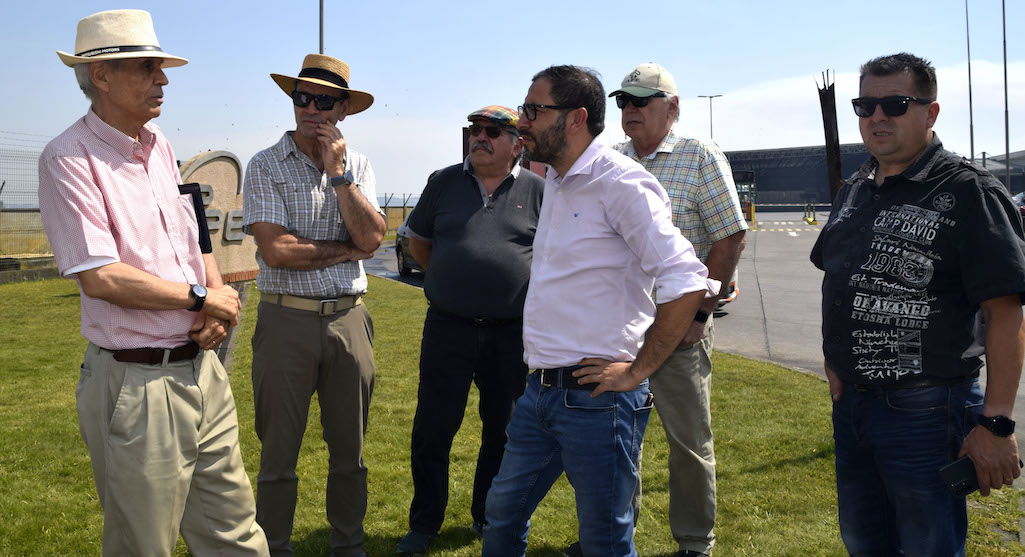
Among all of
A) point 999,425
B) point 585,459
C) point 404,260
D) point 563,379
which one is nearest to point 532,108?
point 563,379

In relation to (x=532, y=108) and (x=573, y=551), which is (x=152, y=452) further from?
(x=573, y=551)

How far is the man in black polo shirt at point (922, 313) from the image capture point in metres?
2.40

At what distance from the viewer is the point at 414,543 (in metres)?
4.04

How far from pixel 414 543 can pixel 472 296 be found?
1.29 metres

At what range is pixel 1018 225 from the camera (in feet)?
8.28

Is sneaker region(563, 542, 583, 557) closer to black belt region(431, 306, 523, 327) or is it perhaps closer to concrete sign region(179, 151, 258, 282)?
black belt region(431, 306, 523, 327)

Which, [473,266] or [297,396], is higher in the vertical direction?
[473,266]

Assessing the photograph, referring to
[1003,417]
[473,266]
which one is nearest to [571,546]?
[473,266]

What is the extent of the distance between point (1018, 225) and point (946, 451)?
0.75 m

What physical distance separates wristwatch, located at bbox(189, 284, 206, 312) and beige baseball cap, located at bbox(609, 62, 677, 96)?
2.18 m

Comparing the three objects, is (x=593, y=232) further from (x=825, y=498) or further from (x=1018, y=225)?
(x=825, y=498)

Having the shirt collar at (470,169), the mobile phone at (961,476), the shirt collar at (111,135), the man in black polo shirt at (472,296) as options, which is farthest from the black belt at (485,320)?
the mobile phone at (961,476)

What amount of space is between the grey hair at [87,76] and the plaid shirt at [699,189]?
2.34 m

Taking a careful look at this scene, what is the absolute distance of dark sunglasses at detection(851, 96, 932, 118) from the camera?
265 cm
